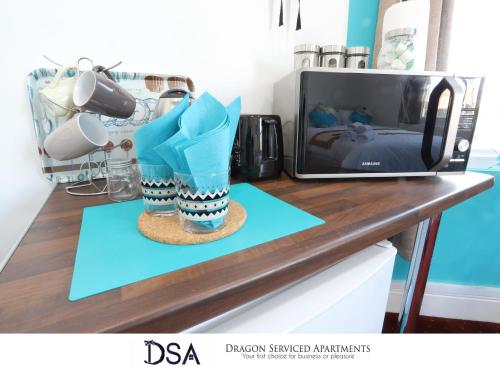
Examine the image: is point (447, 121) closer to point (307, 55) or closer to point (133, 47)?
point (307, 55)

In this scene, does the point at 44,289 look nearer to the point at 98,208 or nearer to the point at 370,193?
the point at 98,208

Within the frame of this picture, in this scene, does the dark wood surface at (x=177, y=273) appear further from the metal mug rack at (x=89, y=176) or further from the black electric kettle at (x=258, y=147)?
the black electric kettle at (x=258, y=147)

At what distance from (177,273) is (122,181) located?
1.31 feet

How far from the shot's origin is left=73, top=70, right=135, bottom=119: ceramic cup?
523 mm

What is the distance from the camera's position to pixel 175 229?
44 centimetres

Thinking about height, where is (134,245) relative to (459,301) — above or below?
above

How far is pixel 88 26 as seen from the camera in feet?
2.24

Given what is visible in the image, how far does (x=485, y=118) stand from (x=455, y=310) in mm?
934

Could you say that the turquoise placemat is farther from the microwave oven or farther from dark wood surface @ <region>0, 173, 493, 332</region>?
the microwave oven

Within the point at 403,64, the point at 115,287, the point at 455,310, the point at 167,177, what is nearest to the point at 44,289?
the point at 115,287

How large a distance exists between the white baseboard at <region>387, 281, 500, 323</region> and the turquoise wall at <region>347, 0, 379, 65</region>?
1179 mm

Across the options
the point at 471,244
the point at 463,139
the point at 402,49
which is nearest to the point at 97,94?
the point at 402,49

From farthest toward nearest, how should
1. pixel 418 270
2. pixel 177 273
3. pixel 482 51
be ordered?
pixel 482 51
pixel 418 270
pixel 177 273

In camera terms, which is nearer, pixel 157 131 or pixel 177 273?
pixel 177 273
